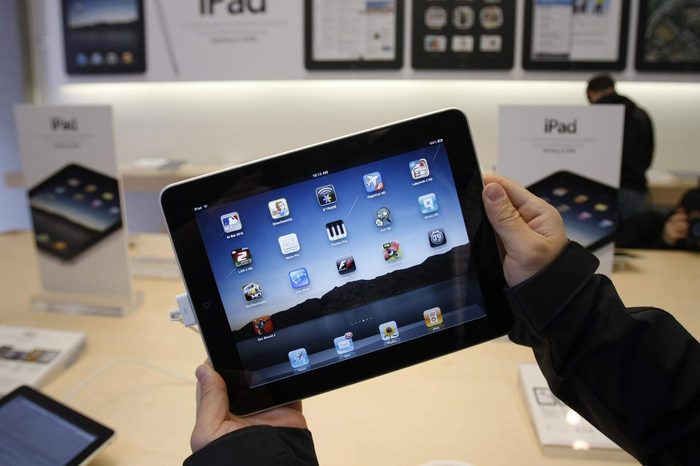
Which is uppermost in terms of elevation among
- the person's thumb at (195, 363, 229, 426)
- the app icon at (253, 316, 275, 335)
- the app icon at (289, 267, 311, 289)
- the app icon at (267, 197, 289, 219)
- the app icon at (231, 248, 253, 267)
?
the app icon at (267, 197, 289, 219)

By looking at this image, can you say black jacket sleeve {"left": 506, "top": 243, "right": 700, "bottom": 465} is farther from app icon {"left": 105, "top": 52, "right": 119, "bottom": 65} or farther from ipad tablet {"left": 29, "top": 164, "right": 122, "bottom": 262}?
app icon {"left": 105, "top": 52, "right": 119, "bottom": 65}

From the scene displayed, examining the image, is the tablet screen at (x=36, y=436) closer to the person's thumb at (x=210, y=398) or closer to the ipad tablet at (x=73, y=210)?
the person's thumb at (x=210, y=398)

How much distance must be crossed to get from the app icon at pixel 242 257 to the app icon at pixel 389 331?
19 cm

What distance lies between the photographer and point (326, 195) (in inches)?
27.8

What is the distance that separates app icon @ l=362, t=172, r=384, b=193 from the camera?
0.71 meters

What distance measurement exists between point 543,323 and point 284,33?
278 centimetres

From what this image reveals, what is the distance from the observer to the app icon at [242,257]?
0.70 metres

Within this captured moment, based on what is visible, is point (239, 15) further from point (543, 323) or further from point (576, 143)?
point (543, 323)

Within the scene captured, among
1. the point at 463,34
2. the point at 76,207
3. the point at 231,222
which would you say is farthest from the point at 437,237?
the point at 463,34

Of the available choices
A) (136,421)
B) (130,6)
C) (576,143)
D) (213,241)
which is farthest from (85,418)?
(130,6)

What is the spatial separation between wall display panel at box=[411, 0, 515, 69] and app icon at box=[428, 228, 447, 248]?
2.45 metres

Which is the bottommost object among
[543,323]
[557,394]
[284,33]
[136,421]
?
[136,421]

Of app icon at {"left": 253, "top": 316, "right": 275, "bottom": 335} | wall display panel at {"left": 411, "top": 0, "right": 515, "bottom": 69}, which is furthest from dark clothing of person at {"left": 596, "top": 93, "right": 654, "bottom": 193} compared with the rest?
app icon at {"left": 253, "top": 316, "right": 275, "bottom": 335}

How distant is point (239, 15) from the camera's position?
3143mm
